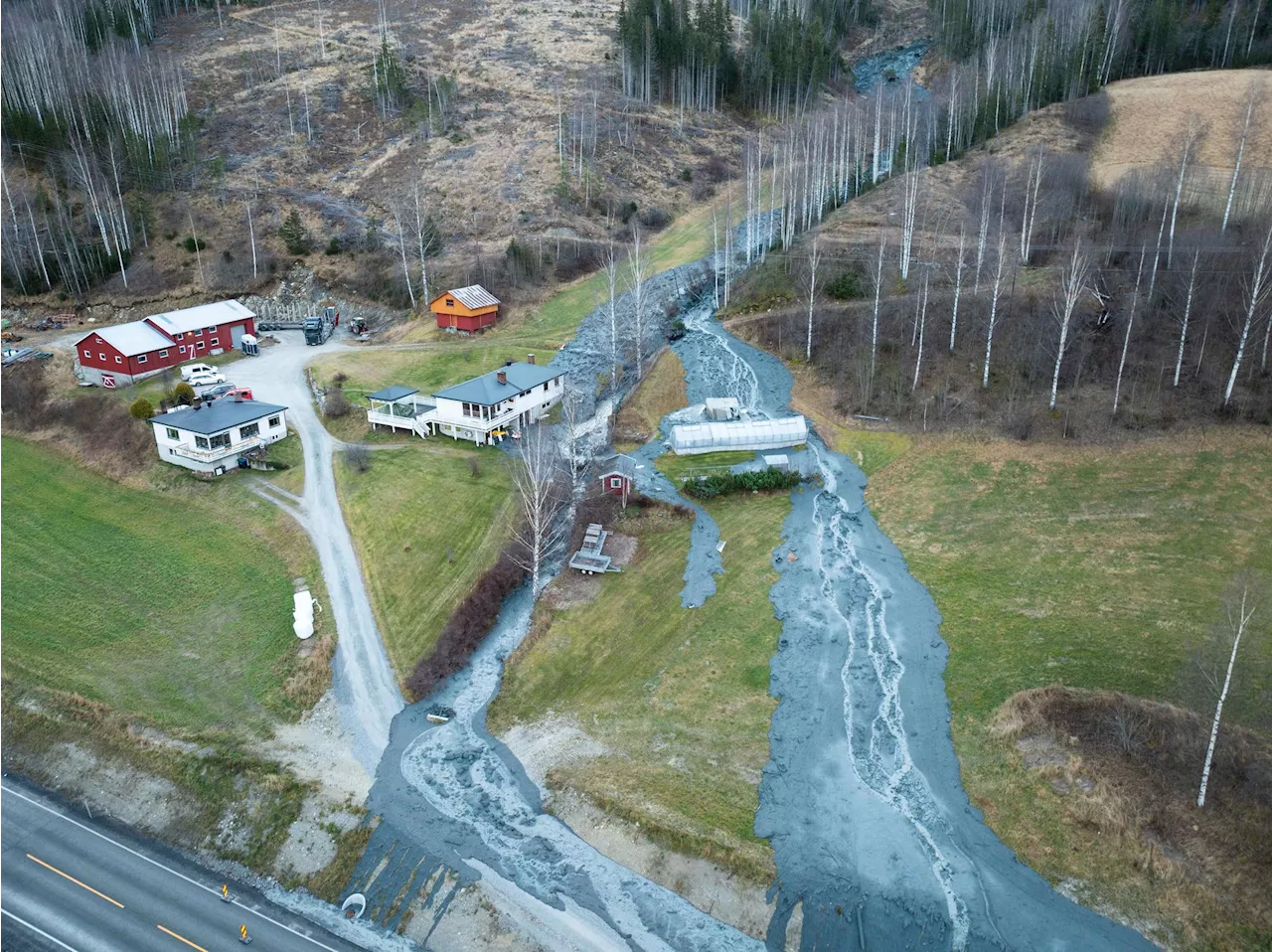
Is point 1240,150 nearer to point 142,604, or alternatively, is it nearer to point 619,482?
point 619,482

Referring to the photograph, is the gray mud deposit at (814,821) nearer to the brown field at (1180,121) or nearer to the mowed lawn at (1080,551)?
the mowed lawn at (1080,551)

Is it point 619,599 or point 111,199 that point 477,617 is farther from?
point 111,199

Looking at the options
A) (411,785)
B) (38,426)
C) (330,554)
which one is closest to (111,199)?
(38,426)

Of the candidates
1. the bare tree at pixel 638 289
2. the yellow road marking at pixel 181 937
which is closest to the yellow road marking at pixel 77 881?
the yellow road marking at pixel 181 937

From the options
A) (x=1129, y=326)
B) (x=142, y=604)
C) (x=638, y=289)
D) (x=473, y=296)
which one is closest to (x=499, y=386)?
(x=638, y=289)

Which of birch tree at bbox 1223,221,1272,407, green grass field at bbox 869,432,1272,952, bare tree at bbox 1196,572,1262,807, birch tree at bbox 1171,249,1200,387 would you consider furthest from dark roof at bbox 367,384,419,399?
birch tree at bbox 1223,221,1272,407

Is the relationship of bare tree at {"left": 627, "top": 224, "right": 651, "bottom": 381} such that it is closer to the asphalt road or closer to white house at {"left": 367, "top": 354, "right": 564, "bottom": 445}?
white house at {"left": 367, "top": 354, "right": 564, "bottom": 445}
